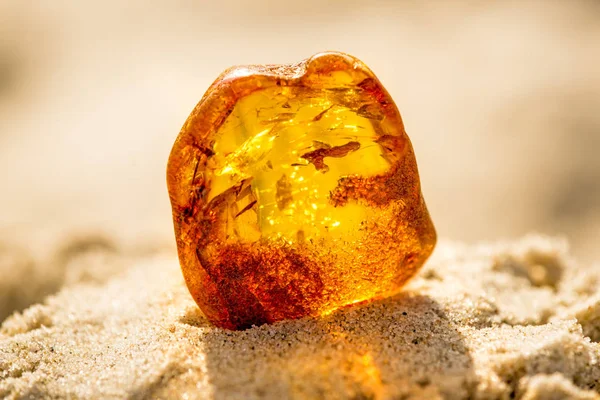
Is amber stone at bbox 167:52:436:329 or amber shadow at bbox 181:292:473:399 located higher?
amber stone at bbox 167:52:436:329

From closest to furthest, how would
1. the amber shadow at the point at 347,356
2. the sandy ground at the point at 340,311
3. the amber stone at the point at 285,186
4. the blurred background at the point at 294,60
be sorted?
the amber shadow at the point at 347,356 → the sandy ground at the point at 340,311 → the amber stone at the point at 285,186 → the blurred background at the point at 294,60

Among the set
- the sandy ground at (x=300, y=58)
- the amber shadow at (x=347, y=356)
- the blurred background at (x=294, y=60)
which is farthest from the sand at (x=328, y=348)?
the sandy ground at (x=300, y=58)

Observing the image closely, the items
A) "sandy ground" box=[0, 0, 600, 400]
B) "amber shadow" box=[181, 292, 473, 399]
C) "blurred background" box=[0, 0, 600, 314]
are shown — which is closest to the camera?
"amber shadow" box=[181, 292, 473, 399]

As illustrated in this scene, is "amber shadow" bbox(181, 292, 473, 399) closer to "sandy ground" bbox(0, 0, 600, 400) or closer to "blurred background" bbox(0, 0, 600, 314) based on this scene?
"sandy ground" bbox(0, 0, 600, 400)

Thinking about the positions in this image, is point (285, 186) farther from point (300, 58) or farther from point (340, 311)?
point (300, 58)

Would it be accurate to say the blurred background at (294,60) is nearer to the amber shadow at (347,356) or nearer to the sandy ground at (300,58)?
the sandy ground at (300,58)

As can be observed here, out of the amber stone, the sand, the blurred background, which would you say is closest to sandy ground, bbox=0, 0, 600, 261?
the blurred background
